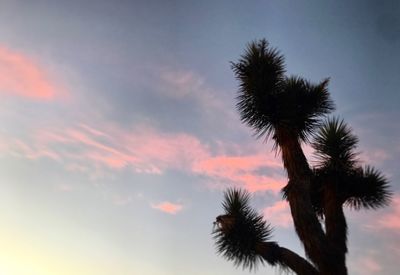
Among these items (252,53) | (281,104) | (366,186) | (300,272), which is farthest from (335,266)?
(252,53)

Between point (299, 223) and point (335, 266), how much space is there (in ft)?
3.11

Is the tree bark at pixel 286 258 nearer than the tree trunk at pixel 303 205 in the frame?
No

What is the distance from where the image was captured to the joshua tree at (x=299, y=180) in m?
7.42

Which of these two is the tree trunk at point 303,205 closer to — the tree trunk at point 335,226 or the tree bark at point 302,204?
the tree bark at point 302,204

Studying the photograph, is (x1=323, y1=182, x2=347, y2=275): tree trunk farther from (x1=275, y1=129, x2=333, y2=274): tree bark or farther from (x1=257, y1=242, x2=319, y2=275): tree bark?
(x1=257, y1=242, x2=319, y2=275): tree bark

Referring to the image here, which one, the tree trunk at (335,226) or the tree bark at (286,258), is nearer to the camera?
the tree trunk at (335,226)

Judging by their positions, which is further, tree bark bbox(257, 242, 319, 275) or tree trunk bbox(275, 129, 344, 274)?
tree bark bbox(257, 242, 319, 275)

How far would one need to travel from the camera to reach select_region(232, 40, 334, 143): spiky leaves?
923cm

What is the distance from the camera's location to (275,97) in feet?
31.0

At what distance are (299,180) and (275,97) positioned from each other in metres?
2.21

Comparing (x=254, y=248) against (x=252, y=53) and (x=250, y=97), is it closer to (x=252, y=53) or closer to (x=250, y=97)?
(x=250, y=97)

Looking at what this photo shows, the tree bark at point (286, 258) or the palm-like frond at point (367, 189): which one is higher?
the palm-like frond at point (367, 189)

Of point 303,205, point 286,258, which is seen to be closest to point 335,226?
point 303,205

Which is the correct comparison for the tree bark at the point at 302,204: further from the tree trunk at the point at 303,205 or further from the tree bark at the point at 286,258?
the tree bark at the point at 286,258
